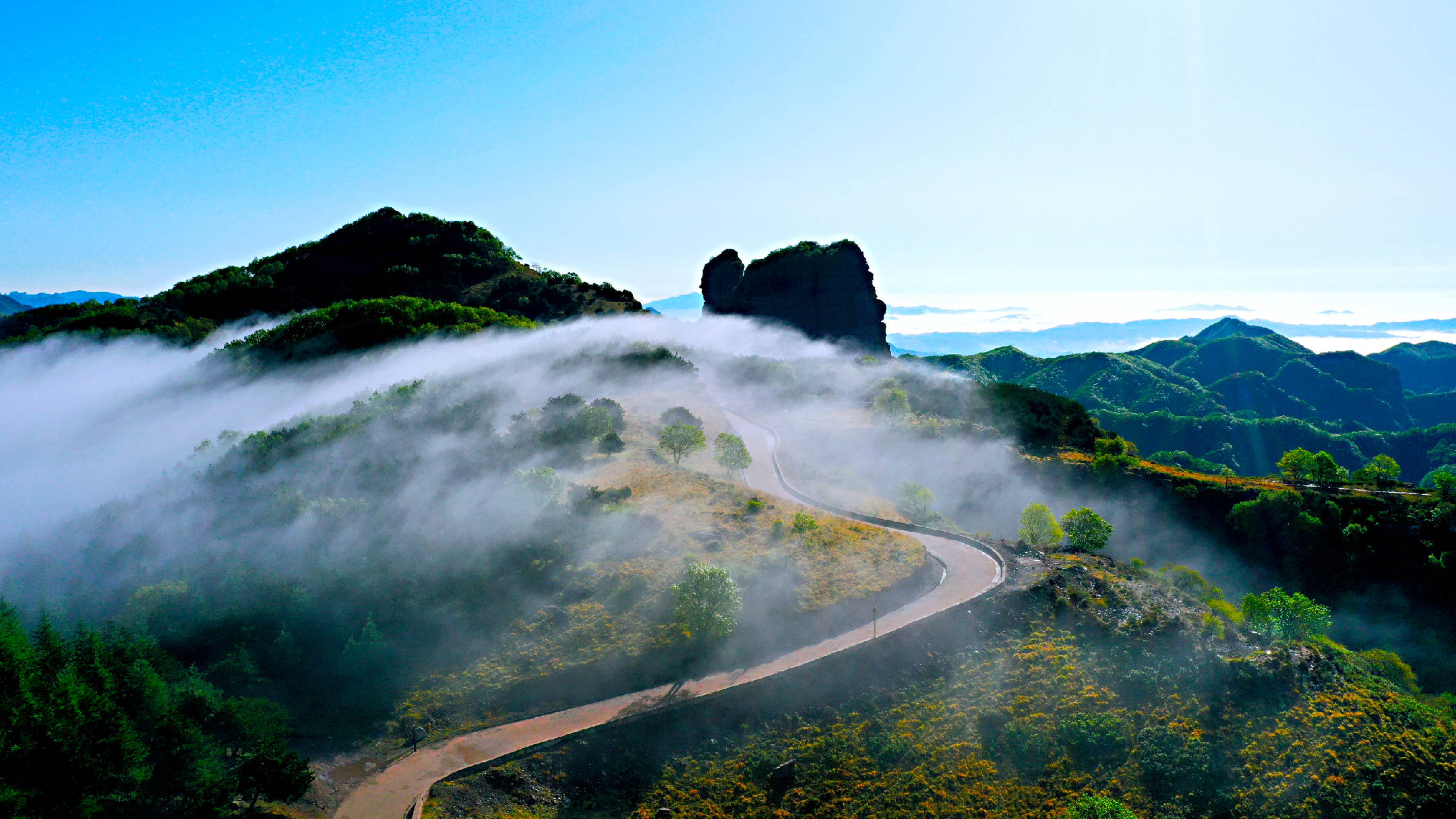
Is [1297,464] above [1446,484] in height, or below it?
above

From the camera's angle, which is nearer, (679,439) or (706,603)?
(706,603)

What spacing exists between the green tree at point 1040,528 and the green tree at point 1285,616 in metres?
10.7

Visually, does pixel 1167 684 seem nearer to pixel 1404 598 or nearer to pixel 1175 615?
pixel 1175 615

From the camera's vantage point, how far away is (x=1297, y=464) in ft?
216

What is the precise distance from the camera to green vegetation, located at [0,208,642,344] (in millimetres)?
76312

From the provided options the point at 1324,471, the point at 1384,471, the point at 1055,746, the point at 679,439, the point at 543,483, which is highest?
the point at 679,439

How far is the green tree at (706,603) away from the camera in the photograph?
94.3ft

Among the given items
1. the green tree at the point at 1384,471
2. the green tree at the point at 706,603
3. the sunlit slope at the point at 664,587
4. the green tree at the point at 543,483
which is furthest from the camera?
the green tree at the point at 1384,471

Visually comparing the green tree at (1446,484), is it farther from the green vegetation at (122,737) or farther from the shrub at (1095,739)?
the green vegetation at (122,737)

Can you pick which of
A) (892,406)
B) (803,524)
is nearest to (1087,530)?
(803,524)

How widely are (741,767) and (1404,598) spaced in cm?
6283

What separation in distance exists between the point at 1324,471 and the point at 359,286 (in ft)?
382

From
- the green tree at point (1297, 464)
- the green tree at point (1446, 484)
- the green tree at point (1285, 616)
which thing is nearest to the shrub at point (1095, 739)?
the green tree at point (1285, 616)

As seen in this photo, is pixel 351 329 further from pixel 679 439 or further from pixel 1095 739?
pixel 1095 739
